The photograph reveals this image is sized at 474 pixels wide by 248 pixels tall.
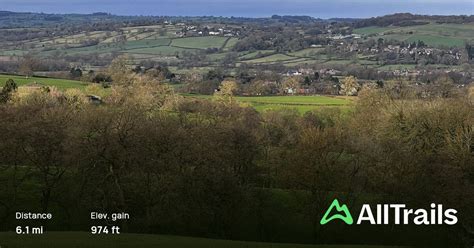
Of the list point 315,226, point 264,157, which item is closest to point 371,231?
point 315,226

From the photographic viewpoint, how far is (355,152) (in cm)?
4188

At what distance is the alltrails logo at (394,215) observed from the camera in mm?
34031

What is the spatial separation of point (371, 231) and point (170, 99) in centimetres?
4925

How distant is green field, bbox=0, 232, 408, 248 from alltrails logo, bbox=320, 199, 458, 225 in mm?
7276

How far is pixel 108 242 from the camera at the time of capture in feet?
89.5

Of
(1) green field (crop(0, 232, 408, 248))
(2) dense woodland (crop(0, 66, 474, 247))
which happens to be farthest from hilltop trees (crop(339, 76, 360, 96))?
(1) green field (crop(0, 232, 408, 248))

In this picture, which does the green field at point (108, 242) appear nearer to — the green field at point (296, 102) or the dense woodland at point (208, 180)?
the dense woodland at point (208, 180)

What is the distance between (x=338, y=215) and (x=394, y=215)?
367 centimetres

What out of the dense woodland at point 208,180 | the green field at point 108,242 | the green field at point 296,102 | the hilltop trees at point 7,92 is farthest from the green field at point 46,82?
the green field at point 108,242

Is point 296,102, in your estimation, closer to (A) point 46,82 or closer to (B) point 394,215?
(A) point 46,82

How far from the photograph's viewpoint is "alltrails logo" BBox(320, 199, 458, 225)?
112 feet

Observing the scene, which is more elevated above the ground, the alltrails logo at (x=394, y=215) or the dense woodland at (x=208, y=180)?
the dense woodland at (x=208, y=180)

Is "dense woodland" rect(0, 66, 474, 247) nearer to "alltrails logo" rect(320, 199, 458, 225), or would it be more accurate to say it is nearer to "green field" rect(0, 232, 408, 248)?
"alltrails logo" rect(320, 199, 458, 225)

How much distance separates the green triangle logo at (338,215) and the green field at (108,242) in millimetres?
6907
